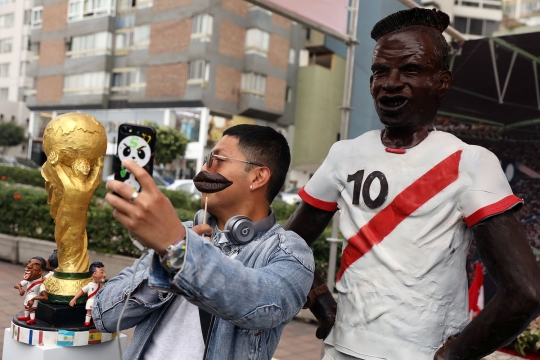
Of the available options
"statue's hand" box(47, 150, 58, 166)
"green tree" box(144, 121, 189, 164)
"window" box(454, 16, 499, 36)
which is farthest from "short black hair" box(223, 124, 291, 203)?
"window" box(454, 16, 499, 36)

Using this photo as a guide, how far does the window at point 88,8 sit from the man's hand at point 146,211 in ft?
123

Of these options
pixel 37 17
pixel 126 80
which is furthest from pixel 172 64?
pixel 37 17

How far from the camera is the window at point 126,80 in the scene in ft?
110

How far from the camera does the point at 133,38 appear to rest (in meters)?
34.8

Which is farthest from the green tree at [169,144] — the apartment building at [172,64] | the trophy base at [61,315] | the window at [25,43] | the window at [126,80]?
the trophy base at [61,315]

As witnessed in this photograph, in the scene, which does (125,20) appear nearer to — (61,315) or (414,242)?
(61,315)

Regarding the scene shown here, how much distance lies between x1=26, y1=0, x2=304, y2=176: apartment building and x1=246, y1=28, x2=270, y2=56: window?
0.06 metres

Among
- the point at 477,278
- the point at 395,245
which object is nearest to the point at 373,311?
the point at 395,245

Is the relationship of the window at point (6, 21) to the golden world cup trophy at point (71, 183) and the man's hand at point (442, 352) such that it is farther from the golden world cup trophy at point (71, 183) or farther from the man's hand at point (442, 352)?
the man's hand at point (442, 352)

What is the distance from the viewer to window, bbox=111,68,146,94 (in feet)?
110

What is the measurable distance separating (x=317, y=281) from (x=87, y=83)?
121ft

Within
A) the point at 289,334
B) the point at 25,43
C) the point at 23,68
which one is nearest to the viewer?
the point at 289,334

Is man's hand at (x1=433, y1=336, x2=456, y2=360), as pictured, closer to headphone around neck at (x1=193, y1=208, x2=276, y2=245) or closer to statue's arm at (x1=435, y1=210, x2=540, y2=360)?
statue's arm at (x1=435, y1=210, x2=540, y2=360)

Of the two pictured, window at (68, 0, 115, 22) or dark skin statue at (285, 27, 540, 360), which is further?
window at (68, 0, 115, 22)
